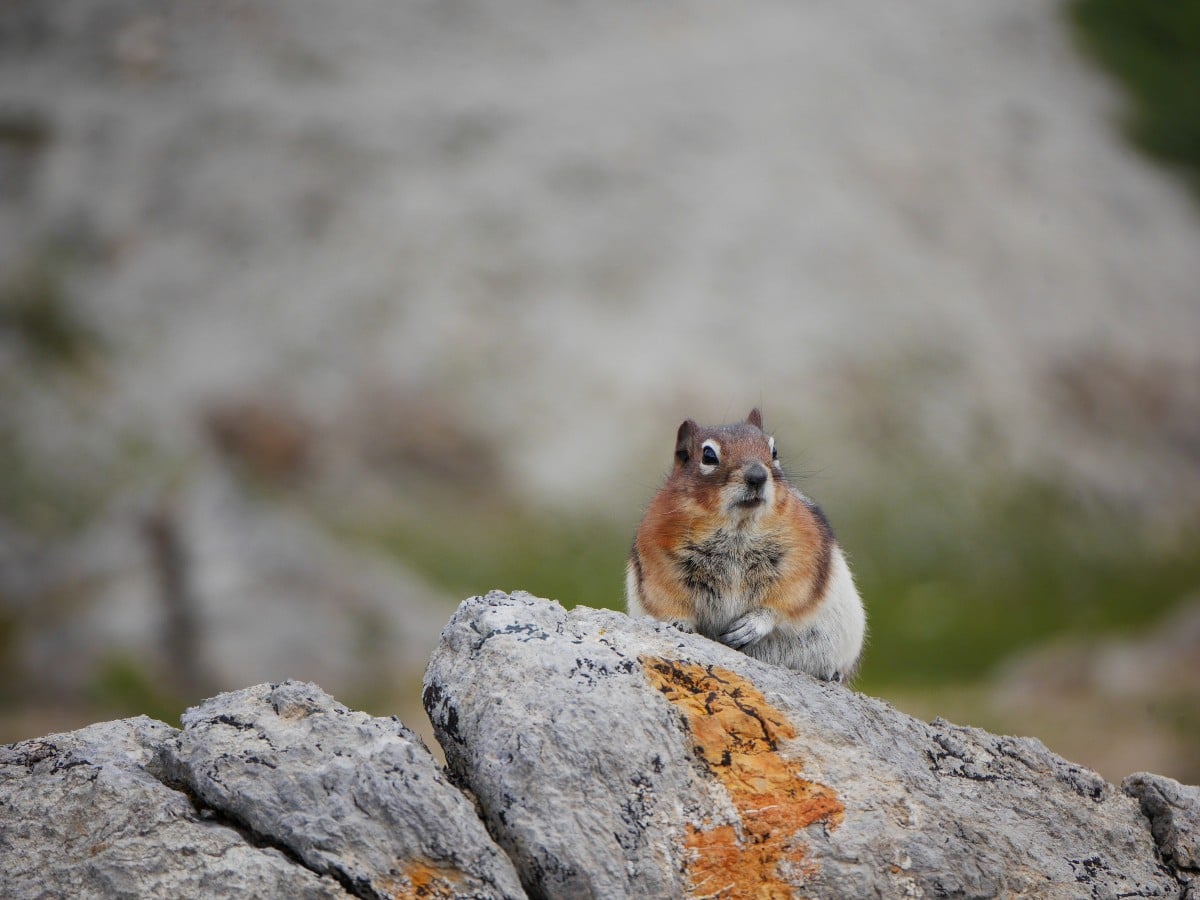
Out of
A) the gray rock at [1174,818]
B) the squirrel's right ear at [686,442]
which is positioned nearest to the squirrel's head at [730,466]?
the squirrel's right ear at [686,442]

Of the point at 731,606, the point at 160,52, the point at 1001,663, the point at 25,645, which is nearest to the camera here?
the point at 731,606

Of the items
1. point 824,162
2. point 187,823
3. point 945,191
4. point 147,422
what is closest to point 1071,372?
point 945,191

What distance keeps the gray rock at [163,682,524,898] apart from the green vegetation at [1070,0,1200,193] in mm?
34019

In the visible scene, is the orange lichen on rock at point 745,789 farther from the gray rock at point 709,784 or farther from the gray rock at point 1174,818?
the gray rock at point 1174,818

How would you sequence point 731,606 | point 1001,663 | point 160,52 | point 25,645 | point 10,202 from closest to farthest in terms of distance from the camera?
point 731,606
point 25,645
point 1001,663
point 10,202
point 160,52

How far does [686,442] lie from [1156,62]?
33161 mm

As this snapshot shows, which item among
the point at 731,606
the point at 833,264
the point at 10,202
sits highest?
the point at 833,264

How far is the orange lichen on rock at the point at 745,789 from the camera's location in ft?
19.4

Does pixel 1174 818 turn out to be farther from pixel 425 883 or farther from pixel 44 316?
pixel 44 316

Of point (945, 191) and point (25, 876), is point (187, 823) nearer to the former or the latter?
point (25, 876)

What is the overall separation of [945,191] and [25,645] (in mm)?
23305

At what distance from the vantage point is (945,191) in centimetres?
3088

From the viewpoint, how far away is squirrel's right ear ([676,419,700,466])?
8.30 meters

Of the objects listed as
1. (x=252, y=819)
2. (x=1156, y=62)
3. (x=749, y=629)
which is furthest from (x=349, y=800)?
(x=1156, y=62)
